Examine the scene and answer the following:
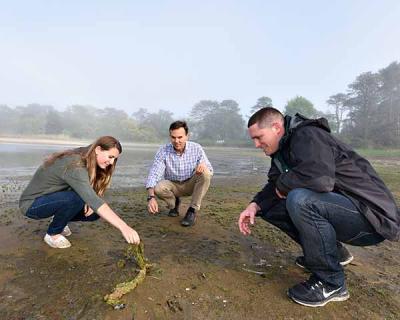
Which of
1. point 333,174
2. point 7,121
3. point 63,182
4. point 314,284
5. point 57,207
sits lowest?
point 314,284

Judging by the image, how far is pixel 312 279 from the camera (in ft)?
7.54

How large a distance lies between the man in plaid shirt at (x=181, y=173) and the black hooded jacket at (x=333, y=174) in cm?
188

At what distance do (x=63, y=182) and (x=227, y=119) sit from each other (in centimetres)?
7605

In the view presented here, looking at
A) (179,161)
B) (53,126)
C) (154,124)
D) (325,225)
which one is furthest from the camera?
(154,124)

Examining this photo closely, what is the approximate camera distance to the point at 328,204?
2203 millimetres

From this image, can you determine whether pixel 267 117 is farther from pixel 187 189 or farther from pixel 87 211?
pixel 187 189

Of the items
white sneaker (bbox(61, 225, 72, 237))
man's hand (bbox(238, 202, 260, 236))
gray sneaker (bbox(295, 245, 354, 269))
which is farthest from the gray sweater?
gray sneaker (bbox(295, 245, 354, 269))

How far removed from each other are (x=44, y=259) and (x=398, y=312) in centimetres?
295

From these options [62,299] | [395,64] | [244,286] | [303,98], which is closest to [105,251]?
[62,299]

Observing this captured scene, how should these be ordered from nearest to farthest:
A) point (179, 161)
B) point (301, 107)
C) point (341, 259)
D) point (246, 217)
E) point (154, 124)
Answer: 1. point (246, 217)
2. point (341, 259)
3. point (179, 161)
4. point (301, 107)
5. point (154, 124)

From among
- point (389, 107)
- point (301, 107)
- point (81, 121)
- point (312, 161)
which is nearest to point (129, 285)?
point (312, 161)

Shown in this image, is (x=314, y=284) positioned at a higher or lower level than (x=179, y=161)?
lower

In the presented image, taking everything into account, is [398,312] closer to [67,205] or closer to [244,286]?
[244,286]

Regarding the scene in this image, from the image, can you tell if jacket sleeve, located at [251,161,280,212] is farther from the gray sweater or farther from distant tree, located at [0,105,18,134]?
distant tree, located at [0,105,18,134]
